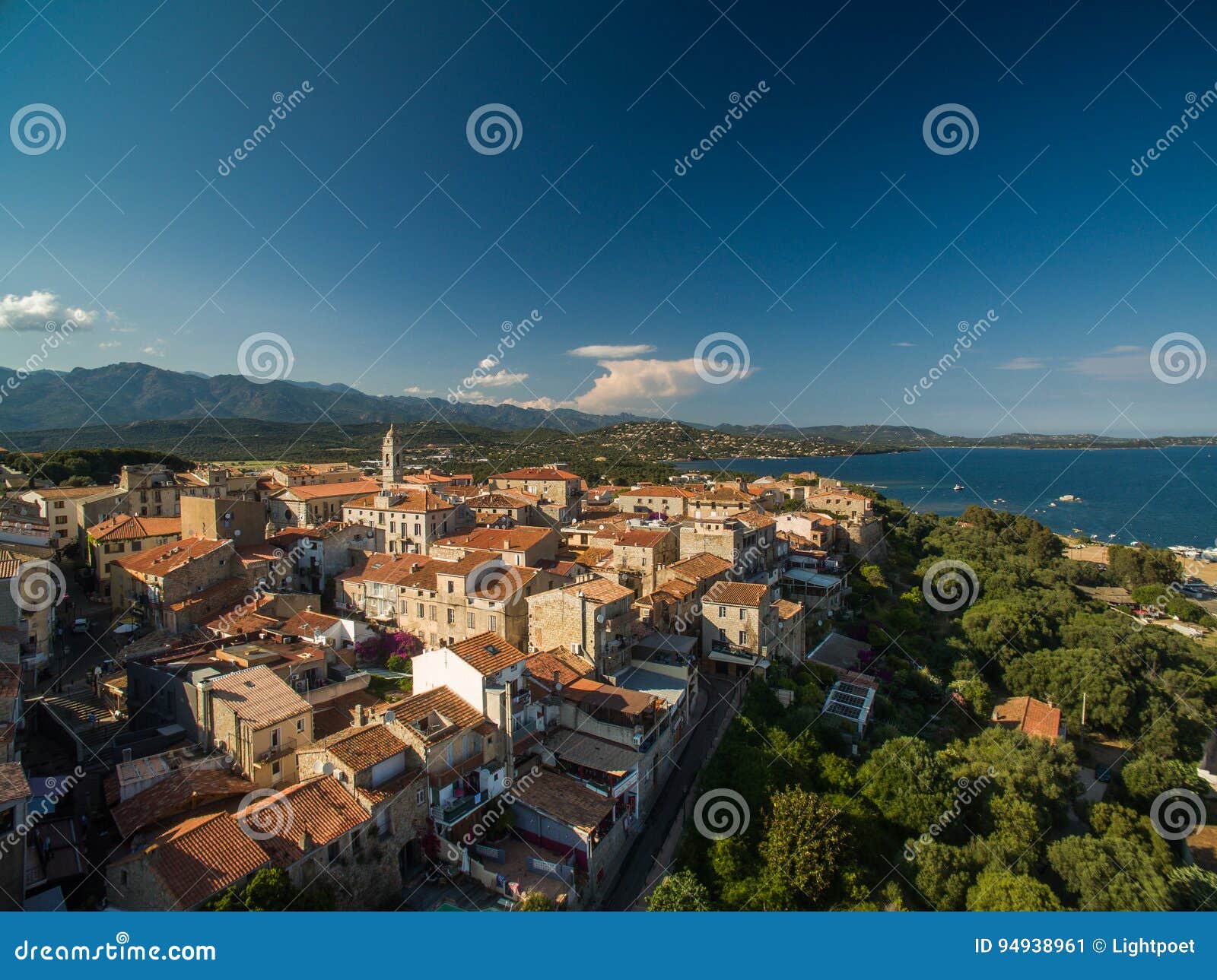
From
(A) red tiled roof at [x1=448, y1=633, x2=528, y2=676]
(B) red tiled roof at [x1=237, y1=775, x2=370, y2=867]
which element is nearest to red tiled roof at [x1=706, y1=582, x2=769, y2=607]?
(A) red tiled roof at [x1=448, y1=633, x2=528, y2=676]

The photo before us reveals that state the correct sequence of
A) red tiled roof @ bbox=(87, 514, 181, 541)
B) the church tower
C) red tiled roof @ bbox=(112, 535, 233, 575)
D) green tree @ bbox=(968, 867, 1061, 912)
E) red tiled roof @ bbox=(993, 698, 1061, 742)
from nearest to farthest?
green tree @ bbox=(968, 867, 1061, 912) < red tiled roof @ bbox=(112, 535, 233, 575) < red tiled roof @ bbox=(993, 698, 1061, 742) < red tiled roof @ bbox=(87, 514, 181, 541) < the church tower

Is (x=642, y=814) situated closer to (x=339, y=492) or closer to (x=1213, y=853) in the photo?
(x=1213, y=853)

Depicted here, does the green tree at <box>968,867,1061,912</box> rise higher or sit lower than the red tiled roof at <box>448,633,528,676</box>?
lower

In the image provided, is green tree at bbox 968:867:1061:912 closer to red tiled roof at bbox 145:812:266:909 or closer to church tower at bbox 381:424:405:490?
red tiled roof at bbox 145:812:266:909

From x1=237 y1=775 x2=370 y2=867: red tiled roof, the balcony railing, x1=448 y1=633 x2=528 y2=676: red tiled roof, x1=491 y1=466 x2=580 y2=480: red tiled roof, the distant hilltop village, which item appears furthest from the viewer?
x1=491 y1=466 x2=580 y2=480: red tiled roof

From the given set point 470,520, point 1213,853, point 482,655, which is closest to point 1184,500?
point 1213,853

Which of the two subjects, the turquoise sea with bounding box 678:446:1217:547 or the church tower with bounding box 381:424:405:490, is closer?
the church tower with bounding box 381:424:405:490
